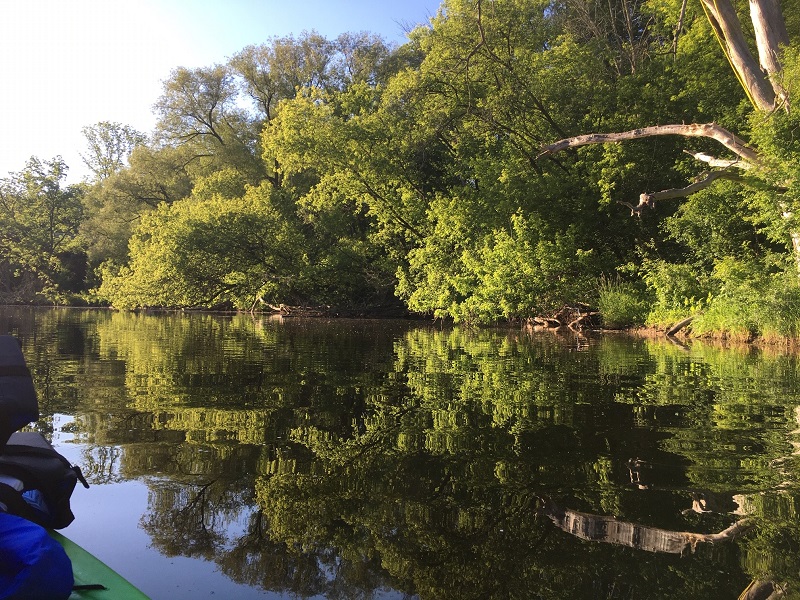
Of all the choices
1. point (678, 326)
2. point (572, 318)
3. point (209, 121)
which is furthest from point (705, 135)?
point (209, 121)

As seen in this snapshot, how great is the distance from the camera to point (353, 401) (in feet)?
21.7

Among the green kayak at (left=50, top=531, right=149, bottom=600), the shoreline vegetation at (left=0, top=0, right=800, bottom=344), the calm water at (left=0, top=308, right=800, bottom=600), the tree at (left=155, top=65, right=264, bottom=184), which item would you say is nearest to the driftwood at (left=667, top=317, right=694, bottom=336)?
the shoreline vegetation at (left=0, top=0, right=800, bottom=344)

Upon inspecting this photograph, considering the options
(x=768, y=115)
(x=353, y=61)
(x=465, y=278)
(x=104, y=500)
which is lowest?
(x=104, y=500)

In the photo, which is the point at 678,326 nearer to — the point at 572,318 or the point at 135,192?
the point at 572,318

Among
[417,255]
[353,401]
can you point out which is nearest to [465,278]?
[417,255]

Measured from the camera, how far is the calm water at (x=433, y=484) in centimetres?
271

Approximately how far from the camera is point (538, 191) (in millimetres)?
21938

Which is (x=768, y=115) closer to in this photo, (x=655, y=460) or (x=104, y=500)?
(x=655, y=460)

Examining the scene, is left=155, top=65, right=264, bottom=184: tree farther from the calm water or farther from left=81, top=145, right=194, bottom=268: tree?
the calm water

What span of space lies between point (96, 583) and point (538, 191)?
69.4ft

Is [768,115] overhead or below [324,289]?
overhead

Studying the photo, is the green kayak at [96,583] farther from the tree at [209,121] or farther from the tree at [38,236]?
the tree at [38,236]

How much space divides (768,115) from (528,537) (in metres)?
15.6

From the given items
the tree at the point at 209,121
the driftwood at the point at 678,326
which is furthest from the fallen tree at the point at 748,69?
the tree at the point at 209,121
